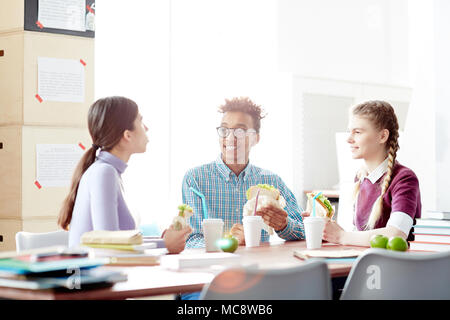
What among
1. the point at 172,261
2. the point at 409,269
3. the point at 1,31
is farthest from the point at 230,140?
the point at 1,31

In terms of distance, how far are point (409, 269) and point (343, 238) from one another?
0.81m

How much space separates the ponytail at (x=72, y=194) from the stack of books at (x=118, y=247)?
0.34 m

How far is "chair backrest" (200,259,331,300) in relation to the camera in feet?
4.02

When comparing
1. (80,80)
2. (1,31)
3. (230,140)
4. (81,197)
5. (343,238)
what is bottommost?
(343,238)

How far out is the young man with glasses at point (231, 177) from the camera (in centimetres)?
266

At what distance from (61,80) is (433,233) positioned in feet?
7.32

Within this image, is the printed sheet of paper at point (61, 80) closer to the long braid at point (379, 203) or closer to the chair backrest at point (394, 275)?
the long braid at point (379, 203)

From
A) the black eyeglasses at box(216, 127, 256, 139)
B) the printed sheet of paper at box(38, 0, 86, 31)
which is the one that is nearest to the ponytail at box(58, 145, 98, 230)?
the black eyeglasses at box(216, 127, 256, 139)

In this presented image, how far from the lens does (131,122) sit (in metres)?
2.20

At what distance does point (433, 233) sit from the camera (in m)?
2.21

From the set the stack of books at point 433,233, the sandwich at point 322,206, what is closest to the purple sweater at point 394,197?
the stack of books at point 433,233

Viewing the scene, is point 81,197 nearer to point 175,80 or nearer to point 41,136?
point 41,136

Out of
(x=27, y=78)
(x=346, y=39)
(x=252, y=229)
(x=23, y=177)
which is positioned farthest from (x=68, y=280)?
(x=346, y=39)

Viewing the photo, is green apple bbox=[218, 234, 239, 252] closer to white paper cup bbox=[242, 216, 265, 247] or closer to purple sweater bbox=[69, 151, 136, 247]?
white paper cup bbox=[242, 216, 265, 247]
